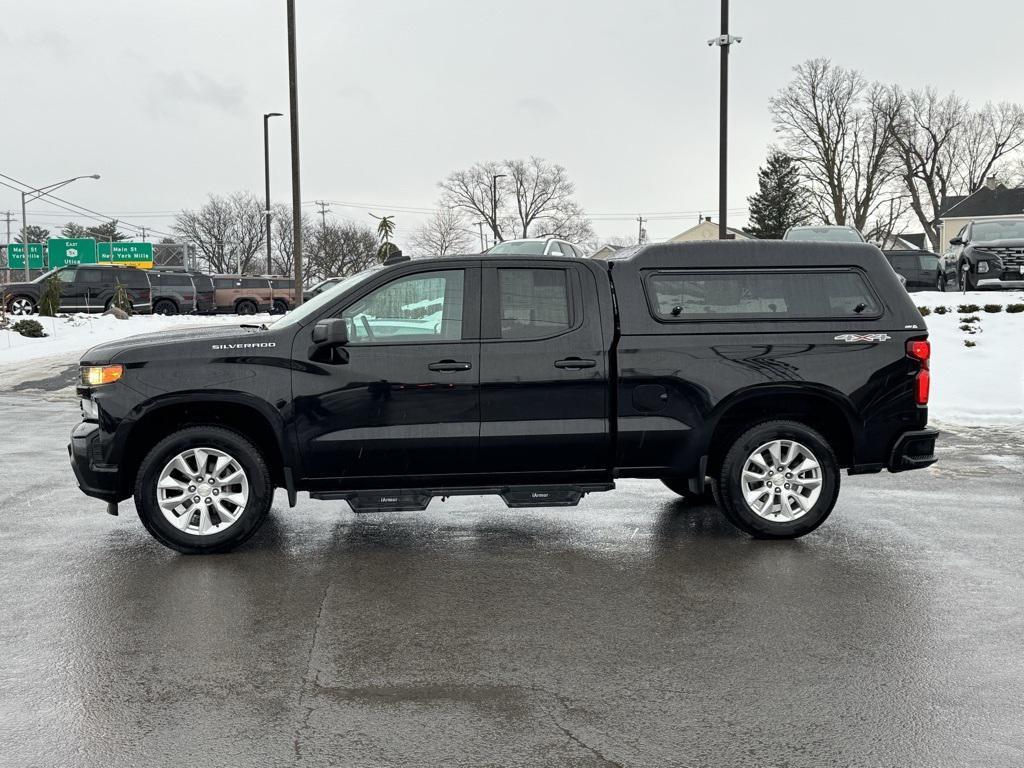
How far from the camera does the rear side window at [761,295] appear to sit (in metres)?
6.83

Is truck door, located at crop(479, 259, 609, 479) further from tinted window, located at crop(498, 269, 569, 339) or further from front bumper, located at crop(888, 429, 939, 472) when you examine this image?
front bumper, located at crop(888, 429, 939, 472)

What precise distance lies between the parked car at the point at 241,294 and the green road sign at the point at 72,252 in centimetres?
4350

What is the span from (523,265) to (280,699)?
3.46 m

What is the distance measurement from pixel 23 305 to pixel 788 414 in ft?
106

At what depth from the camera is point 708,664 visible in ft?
15.0

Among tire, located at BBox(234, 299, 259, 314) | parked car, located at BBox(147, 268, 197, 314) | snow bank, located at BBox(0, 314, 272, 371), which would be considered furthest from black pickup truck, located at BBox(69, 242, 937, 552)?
tire, located at BBox(234, 299, 259, 314)

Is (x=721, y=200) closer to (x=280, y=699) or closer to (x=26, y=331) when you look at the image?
(x=26, y=331)

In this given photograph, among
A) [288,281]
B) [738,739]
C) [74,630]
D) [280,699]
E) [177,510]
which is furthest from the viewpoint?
[288,281]

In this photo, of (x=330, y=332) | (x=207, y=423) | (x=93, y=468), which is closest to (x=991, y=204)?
(x=330, y=332)

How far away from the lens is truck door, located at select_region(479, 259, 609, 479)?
654 cm

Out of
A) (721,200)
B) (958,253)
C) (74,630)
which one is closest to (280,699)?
(74,630)

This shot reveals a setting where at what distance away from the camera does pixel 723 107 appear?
24781 mm

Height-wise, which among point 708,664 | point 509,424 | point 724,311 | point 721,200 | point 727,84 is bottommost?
point 708,664

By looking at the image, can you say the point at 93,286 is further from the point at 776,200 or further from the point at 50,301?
the point at 776,200
